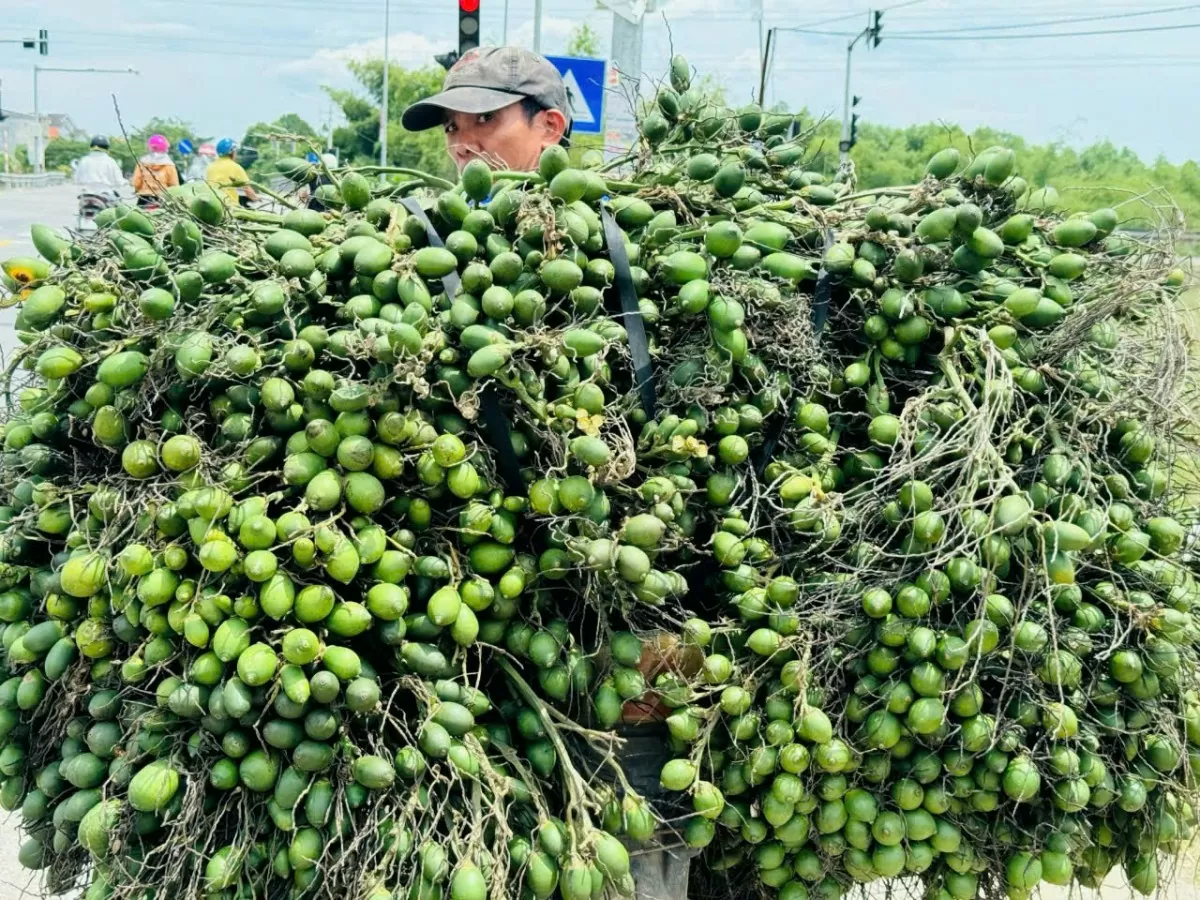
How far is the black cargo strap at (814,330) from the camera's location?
191cm

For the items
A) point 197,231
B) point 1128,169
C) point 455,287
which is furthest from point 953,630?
point 1128,169

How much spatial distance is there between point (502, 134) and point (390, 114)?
157 feet

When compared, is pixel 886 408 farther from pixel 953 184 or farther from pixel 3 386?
pixel 3 386

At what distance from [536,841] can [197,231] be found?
3.73ft

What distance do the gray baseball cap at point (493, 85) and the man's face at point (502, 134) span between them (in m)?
0.04

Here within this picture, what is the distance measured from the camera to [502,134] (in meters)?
2.88

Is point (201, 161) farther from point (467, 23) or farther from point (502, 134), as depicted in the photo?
point (502, 134)

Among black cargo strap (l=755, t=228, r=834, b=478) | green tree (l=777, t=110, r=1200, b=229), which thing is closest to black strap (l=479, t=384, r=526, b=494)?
black cargo strap (l=755, t=228, r=834, b=478)

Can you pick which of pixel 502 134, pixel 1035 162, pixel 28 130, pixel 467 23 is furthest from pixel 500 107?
pixel 28 130

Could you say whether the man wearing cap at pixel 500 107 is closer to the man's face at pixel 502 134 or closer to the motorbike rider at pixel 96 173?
the man's face at pixel 502 134

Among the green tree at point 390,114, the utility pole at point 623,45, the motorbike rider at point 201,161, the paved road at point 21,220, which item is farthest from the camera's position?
the green tree at point 390,114

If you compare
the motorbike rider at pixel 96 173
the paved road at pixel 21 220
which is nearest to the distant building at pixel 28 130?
the paved road at pixel 21 220

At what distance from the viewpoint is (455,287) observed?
1719 mm

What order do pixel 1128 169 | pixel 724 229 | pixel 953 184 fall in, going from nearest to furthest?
pixel 724 229 < pixel 953 184 < pixel 1128 169
